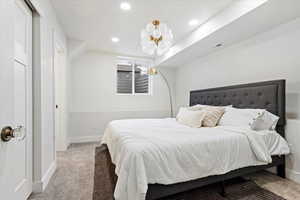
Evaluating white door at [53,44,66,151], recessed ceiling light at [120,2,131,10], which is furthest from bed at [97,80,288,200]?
white door at [53,44,66,151]

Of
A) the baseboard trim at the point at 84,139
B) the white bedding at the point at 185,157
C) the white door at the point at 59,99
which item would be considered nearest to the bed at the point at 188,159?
the white bedding at the point at 185,157

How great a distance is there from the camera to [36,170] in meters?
1.73

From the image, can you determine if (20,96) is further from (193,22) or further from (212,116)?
(193,22)

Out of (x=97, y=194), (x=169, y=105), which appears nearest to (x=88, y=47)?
(x=169, y=105)

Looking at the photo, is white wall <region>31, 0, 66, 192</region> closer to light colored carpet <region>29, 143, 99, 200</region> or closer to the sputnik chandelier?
light colored carpet <region>29, 143, 99, 200</region>

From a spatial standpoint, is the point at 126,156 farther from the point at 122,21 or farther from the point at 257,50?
the point at 257,50

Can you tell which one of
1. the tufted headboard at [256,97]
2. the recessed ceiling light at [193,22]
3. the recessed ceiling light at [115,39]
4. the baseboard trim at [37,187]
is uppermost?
the recessed ceiling light at [193,22]

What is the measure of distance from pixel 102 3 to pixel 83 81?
233 centimetres

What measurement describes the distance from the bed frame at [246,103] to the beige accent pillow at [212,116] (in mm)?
429

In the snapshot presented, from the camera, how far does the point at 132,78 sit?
15.6 ft

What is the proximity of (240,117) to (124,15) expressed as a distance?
2.48 meters

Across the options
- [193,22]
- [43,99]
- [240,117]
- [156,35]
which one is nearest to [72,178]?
[43,99]

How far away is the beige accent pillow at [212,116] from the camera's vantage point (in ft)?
7.79

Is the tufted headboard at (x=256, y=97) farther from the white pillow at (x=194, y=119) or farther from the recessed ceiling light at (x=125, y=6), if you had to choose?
the recessed ceiling light at (x=125, y=6)
